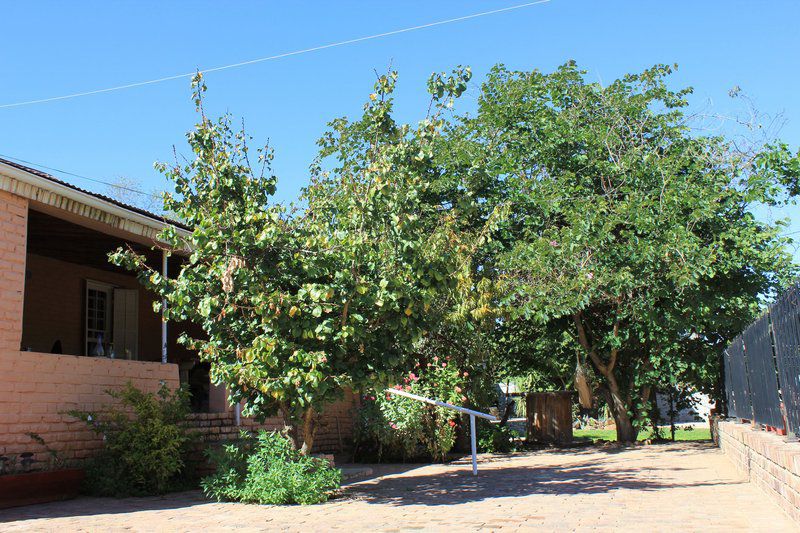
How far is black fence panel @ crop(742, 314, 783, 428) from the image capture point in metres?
7.82

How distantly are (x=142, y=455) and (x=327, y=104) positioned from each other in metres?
7.97

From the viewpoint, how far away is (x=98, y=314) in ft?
46.1

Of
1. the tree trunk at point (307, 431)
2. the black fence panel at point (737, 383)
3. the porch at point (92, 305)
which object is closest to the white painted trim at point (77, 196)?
the porch at point (92, 305)

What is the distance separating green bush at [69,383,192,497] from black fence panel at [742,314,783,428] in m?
7.10

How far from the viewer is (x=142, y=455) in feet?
29.7

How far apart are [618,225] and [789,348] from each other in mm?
8946

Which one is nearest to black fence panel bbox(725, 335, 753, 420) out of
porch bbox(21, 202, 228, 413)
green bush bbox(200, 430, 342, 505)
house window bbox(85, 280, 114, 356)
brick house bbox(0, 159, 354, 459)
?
green bush bbox(200, 430, 342, 505)

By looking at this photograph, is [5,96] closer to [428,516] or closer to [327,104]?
[327,104]

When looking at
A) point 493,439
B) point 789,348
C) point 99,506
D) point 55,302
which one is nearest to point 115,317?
point 55,302

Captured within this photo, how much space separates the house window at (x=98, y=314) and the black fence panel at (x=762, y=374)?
35.6ft

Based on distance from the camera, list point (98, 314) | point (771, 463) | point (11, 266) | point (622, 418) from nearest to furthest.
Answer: point (771, 463), point (11, 266), point (98, 314), point (622, 418)

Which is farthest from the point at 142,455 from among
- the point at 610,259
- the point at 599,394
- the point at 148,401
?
the point at 599,394

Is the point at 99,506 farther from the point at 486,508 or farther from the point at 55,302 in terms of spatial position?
the point at 55,302

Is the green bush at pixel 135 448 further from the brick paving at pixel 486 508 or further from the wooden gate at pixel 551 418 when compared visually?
the wooden gate at pixel 551 418
